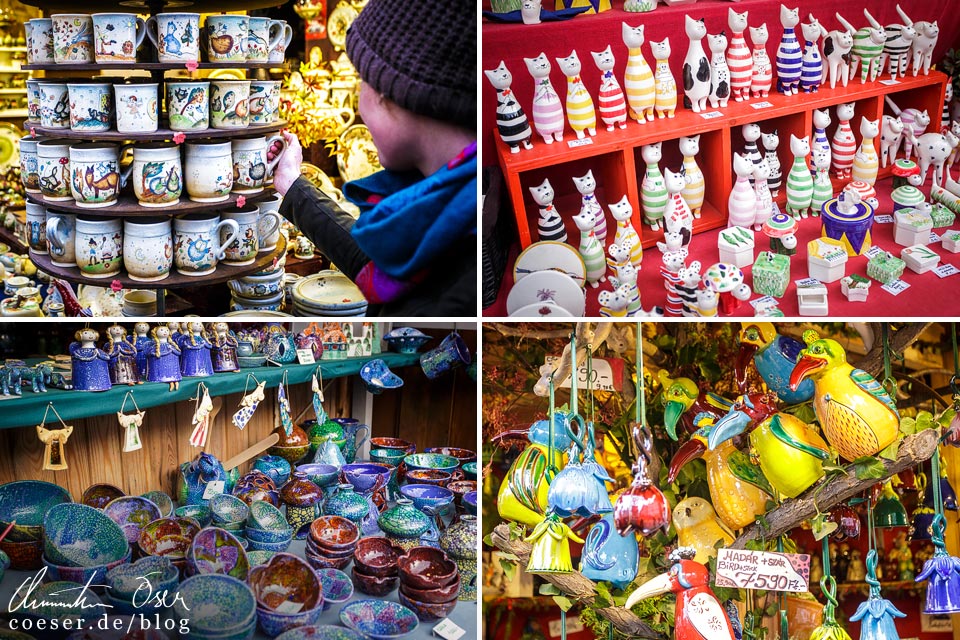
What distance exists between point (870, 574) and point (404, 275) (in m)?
0.81

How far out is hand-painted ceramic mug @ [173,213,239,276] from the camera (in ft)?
4.14

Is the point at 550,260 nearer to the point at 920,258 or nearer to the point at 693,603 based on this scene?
the point at 693,603

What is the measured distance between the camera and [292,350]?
1601 mm

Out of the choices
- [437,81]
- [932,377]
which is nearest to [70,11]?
[437,81]

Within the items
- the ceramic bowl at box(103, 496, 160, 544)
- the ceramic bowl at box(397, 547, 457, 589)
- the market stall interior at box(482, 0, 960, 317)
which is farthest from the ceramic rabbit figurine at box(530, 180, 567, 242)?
the ceramic bowl at box(103, 496, 160, 544)

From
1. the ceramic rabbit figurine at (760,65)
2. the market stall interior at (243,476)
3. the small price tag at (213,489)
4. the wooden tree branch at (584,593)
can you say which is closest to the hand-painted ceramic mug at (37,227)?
the market stall interior at (243,476)

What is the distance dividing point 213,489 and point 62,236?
0.54m

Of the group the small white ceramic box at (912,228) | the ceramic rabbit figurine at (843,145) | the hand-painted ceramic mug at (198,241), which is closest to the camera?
the hand-painted ceramic mug at (198,241)

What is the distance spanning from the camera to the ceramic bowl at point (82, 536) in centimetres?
132

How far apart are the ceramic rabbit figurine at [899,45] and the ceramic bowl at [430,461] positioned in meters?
1.28

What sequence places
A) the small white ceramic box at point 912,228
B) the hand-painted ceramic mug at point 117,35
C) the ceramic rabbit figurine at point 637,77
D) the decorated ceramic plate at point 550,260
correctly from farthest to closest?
the small white ceramic box at point 912,228 → the ceramic rabbit figurine at point 637,77 → the decorated ceramic plate at point 550,260 → the hand-painted ceramic mug at point 117,35

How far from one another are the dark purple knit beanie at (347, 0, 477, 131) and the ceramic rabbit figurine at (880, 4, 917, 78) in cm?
127

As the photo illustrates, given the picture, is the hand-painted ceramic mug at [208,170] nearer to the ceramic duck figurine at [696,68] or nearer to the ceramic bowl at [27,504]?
the ceramic bowl at [27,504]

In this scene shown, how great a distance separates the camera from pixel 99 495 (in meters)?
1.46
